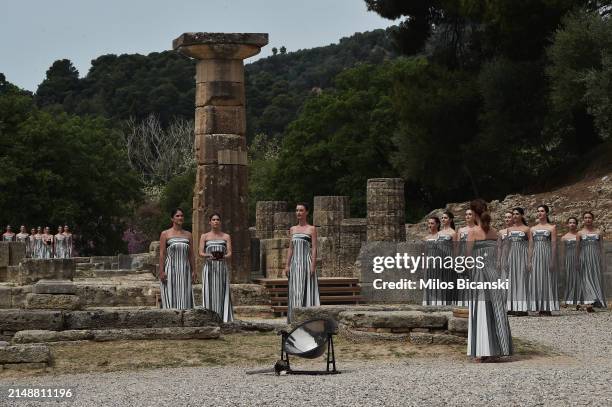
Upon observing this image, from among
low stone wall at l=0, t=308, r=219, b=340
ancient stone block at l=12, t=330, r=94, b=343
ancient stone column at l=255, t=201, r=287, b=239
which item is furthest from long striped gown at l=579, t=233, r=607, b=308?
ancient stone column at l=255, t=201, r=287, b=239

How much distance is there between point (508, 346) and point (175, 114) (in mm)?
108754

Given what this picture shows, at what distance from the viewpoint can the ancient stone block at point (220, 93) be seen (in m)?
28.5

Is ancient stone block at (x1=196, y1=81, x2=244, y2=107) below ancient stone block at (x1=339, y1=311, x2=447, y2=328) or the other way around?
the other way around

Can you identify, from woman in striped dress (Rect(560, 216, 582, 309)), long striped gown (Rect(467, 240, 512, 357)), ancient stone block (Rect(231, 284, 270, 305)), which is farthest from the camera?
ancient stone block (Rect(231, 284, 270, 305))

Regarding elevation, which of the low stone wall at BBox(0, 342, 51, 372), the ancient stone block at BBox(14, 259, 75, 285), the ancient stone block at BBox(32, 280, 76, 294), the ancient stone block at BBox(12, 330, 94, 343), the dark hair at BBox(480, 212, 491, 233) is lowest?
the low stone wall at BBox(0, 342, 51, 372)

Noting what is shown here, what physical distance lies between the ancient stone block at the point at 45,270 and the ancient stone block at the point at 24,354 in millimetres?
15659

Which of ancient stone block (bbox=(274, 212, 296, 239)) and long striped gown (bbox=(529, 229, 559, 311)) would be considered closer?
long striped gown (bbox=(529, 229, 559, 311))

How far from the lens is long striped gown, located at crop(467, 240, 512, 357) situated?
52.2 feet

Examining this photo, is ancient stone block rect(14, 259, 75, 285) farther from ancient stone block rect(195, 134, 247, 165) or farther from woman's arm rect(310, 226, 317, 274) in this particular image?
woman's arm rect(310, 226, 317, 274)

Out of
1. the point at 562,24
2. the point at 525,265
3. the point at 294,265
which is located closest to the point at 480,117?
the point at 562,24

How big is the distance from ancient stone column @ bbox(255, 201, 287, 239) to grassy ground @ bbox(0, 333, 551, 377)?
99.8ft

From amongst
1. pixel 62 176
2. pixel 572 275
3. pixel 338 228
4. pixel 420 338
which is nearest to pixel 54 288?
pixel 420 338

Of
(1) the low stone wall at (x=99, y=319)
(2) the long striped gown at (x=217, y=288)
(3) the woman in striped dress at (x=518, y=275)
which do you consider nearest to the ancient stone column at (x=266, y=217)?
(3) the woman in striped dress at (x=518, y=275)

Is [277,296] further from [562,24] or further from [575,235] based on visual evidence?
[562,24]
